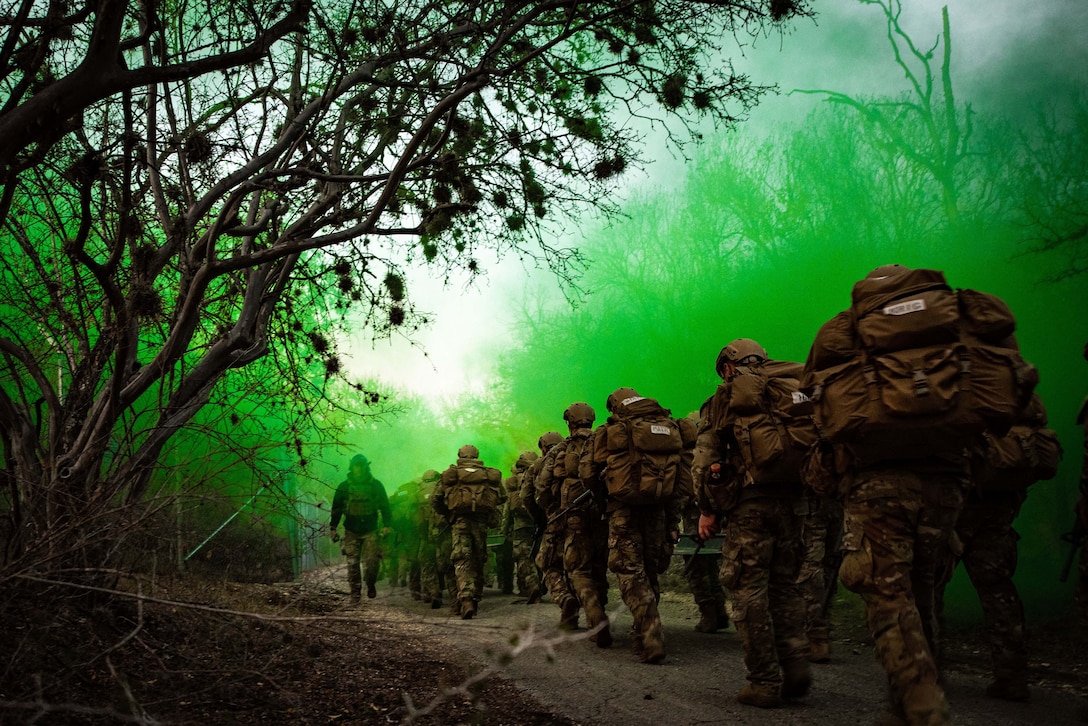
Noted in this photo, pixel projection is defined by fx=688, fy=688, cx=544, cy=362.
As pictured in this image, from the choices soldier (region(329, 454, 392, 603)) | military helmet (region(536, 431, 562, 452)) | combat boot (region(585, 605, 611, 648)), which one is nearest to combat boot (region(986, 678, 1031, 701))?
combat boot (region(585, 605, 611, 648))

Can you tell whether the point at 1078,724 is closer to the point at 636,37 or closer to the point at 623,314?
the point at 636,37

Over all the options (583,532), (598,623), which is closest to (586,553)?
(583,532)

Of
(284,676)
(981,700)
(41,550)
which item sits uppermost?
(41,550)

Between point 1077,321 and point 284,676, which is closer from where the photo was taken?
point 284,676

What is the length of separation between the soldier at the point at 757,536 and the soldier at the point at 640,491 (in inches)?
50.1

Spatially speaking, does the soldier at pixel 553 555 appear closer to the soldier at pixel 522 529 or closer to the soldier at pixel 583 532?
the soldier at pixel 583 532

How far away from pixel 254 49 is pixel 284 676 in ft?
11.6

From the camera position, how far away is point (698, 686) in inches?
185

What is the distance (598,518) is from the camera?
23.0 ft

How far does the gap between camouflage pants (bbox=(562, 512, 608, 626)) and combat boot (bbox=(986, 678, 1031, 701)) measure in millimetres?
3296

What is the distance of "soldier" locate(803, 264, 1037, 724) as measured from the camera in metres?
3.00

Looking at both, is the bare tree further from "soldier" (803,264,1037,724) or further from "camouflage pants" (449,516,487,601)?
"camouflage pants" (449,516,487,601)

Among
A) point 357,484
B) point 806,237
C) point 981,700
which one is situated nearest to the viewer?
point 981,700

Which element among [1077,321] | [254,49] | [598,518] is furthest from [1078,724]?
[1077,321]
